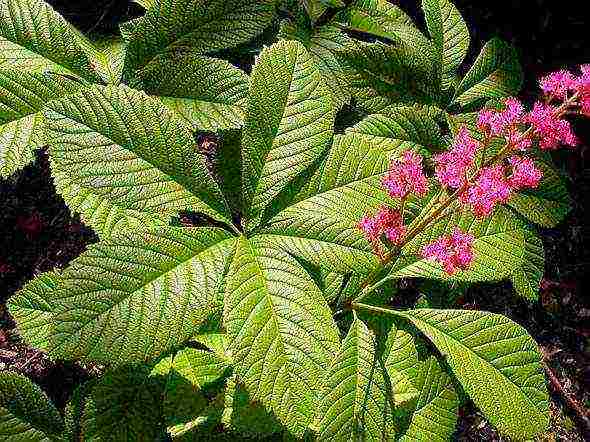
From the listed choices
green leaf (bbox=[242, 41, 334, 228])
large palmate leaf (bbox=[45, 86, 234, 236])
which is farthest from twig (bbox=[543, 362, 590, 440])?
large palmate leaf (bbox=[45, 86, 234, 236])

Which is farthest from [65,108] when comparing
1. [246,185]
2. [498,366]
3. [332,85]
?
[498,366]

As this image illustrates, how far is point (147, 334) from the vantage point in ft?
3.47

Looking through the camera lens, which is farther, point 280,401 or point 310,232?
point 310,232

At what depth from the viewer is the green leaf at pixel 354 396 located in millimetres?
1211

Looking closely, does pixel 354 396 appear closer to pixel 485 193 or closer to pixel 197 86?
pixel 485 193

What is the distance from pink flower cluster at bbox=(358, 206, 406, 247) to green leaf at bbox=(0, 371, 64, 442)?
98 centimetres

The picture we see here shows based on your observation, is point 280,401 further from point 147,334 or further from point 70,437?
point 70,437

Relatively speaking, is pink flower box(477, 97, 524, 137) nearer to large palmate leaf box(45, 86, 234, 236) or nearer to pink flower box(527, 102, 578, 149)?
pink flower box(527, 102, 578, 149)

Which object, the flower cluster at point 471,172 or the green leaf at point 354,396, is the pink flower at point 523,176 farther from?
the green leaf at point 354,396

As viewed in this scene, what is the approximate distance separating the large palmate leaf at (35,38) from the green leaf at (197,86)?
0.17m

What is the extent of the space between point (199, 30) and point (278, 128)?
1.22ft

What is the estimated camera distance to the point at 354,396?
48.7 inches

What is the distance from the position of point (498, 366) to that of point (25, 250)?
1.92 metres

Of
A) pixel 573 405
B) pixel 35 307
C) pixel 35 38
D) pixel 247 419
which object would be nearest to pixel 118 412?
pixel 247 419
